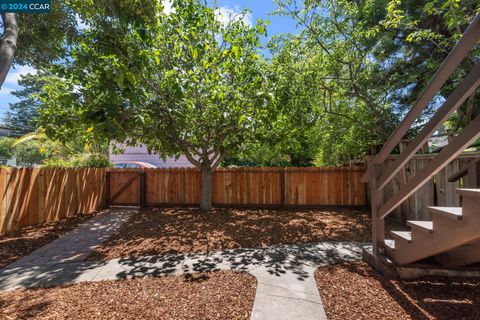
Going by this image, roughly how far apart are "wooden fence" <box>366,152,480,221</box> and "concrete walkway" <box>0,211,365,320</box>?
6.13 feet

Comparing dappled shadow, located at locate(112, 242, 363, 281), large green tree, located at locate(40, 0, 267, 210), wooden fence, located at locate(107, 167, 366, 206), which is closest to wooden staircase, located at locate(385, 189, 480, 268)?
dappled shadow, located at locate(112, 242, 363, 281)

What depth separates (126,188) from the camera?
8.30 m

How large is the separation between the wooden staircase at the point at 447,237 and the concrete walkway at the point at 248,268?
36.6 inches

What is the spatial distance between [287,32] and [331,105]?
236 cm

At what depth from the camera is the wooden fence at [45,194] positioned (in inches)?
210

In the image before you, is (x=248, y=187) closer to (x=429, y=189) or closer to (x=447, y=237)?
(x=429, y=189)

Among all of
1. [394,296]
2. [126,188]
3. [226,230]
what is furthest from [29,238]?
[394,296]

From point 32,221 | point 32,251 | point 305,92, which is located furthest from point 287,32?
point 32,221

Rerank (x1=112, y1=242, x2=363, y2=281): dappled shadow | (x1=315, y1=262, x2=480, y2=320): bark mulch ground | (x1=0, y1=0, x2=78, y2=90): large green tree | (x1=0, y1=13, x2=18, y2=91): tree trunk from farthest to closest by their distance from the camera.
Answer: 1. (x1=0, y1=0, x2=78, y2=90): large green tree
2. (x1=112, y1=242, x2=363, y2=281): dappled shadow
3. (x1=0, y1=13, x2=18, y2=91): tree trunk
4. (x1=315, y1=262, x2=480, y2=320): bark mulch ground

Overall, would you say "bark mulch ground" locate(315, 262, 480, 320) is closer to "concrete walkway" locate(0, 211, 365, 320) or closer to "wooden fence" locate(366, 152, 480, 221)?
"concrete walkway" locate(0, 211, 365, 320)

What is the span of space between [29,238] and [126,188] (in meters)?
3.41

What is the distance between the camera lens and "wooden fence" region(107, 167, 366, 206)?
743cm

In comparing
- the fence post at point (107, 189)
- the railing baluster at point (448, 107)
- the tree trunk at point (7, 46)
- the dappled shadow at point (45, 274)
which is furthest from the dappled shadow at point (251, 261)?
the fence post at point (107, 189)

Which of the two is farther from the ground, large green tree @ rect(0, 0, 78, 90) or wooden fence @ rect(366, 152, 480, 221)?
large green tree @ rect(0, 0, 78, 90)
